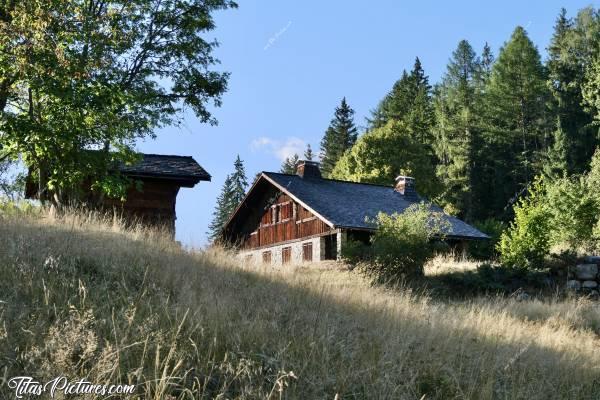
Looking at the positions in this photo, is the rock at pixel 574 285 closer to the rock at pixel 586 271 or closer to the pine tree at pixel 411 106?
the rock at pixel 586 271

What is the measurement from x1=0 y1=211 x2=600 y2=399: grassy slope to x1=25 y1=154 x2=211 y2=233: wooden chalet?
41.1 ft

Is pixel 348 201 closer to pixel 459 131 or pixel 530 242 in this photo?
pixel 530 242

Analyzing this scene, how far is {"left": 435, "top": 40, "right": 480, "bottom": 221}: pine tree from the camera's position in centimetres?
4766

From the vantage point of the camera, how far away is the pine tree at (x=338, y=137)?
5744 cm

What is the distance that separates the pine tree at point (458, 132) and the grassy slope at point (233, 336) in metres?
37.9

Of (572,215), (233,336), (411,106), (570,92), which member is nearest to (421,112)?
(411,106)

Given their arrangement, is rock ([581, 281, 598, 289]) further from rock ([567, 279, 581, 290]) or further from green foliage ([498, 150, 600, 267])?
green foliage ([498, 150, 600, 267])

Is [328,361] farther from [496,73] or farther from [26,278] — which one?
[496,73]

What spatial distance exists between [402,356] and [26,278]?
158 inches

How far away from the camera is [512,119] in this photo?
4897cm

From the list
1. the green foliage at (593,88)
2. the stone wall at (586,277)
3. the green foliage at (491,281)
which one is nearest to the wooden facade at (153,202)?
the green foliage at (491,281)

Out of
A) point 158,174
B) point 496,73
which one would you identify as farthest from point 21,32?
point 496,73

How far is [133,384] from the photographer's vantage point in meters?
4.04

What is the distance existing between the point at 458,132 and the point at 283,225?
24775mm
